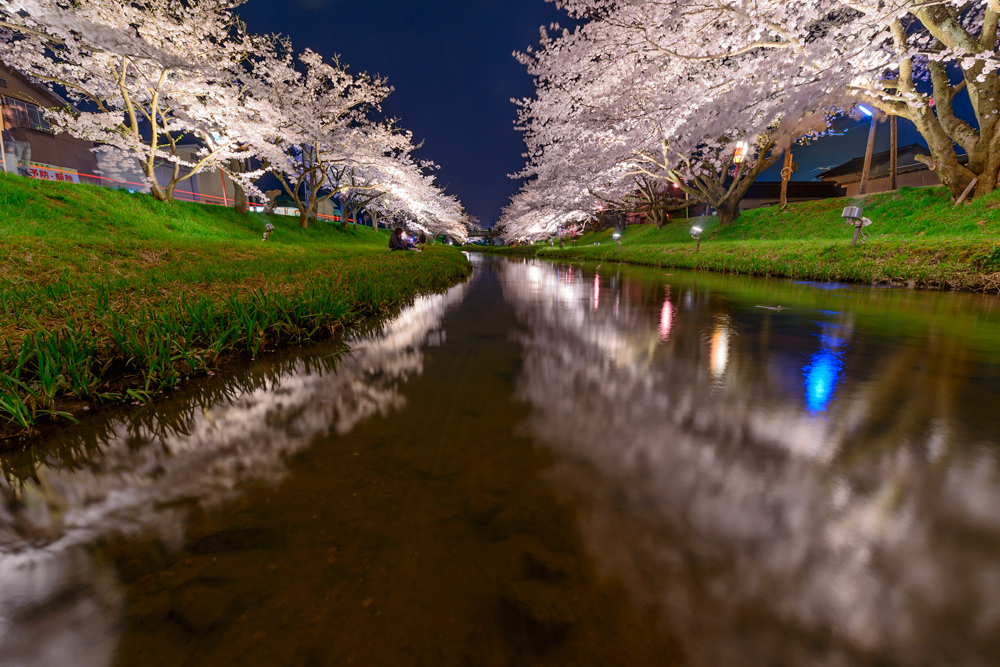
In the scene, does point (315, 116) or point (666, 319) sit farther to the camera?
point (315, 116)

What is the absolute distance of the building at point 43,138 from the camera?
23.1 metres

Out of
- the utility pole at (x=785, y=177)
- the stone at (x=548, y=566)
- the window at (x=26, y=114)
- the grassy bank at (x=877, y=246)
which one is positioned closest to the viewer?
the stone at (x=548, y=566)

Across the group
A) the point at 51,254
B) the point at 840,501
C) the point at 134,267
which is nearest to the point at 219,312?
the point at 840,501

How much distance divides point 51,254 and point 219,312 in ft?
18.0

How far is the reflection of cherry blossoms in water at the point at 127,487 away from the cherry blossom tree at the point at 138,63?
15.7m

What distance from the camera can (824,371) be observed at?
3.00m

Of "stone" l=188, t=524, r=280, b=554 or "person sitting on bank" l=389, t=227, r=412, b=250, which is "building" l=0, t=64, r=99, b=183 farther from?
"stone" l=188, t=524, r=280, b=554

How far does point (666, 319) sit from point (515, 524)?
4469 millimetres

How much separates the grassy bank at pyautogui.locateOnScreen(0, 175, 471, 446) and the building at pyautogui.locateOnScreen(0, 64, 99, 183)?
22.1 m

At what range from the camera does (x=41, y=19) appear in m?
11.3

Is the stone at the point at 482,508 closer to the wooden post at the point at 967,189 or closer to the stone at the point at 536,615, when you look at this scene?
the stone at the point at 536,615

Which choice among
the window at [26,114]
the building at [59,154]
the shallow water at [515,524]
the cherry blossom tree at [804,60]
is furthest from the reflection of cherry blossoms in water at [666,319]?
the window at [26,114]

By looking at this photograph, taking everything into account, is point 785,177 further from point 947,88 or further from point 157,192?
point 157,192

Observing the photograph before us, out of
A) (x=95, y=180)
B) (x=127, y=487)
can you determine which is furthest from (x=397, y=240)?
(x=95, y=180)
